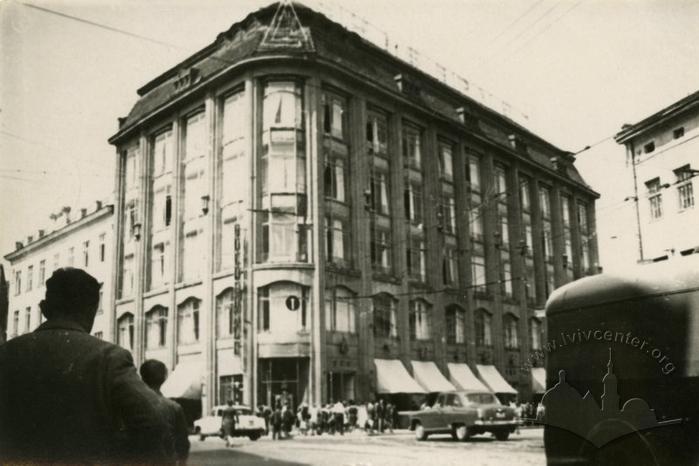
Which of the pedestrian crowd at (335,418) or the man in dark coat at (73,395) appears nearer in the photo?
the man in dark coat at (73,395)

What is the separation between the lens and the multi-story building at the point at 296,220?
25.9m

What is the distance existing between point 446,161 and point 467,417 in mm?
9533

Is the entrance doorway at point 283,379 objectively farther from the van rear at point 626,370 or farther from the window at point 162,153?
the van rear at point 626,370

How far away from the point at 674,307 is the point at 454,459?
7.41 metres

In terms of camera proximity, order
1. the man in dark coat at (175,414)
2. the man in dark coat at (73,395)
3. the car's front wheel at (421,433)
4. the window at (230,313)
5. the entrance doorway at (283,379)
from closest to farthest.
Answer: the man in dark coat at (73,395), the man in dark coat at (175,414), the car's front wheel at (421,433), the entrance doorway at (283,379), the window at (230,313)

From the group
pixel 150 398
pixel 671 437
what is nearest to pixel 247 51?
pixel 671 437

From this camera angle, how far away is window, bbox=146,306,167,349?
28484 millimetres

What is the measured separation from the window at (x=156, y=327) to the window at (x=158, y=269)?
1.06 metres

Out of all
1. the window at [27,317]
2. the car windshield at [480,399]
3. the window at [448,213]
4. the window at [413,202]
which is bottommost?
the car windshield at [480,399]

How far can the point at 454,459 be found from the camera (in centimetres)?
1327

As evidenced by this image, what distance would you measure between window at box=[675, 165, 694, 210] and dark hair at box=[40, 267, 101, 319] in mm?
8465

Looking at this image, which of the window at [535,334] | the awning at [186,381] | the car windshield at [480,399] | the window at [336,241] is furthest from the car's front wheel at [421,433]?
the awning at [186,381]

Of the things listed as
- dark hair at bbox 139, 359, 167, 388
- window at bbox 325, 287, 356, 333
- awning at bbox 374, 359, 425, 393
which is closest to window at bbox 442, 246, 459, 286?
window at bbox 325, 287, 356, 333

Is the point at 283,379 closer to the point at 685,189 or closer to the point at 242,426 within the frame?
the point at 242,426
